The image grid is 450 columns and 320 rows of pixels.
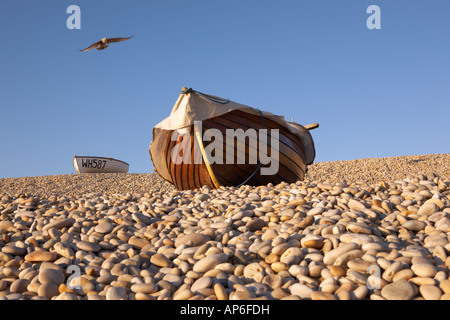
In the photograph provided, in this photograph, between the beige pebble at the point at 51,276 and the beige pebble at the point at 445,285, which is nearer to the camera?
the beige pebble at the point at 445,285

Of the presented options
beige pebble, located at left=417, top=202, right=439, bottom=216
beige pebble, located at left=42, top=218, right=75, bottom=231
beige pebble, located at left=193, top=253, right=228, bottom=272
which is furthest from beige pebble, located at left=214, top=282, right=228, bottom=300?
beige pebble, located at left=417, top=202, right=439, bottom=216

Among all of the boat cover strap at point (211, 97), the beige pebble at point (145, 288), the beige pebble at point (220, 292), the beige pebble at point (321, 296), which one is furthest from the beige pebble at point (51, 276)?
the boat cover strap at point (211, 97)

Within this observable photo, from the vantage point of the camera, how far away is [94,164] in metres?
18.9

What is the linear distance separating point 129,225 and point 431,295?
2481 millimetres

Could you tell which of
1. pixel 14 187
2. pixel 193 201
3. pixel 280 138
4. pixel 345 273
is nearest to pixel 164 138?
pixel 280 138

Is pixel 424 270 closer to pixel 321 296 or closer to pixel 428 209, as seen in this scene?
pixel 321 296

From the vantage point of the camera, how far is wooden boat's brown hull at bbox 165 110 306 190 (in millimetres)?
6312

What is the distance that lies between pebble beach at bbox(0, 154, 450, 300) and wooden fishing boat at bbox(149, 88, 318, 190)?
1755 millimetres

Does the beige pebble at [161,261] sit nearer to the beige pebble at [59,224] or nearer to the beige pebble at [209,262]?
the beige pebble at [209,262]

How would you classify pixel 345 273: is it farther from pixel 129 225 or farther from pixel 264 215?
pixel 129 225

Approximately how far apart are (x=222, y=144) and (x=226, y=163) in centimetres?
32

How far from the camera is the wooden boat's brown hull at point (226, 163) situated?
20.7 feet

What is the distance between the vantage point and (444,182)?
4.36 meters
